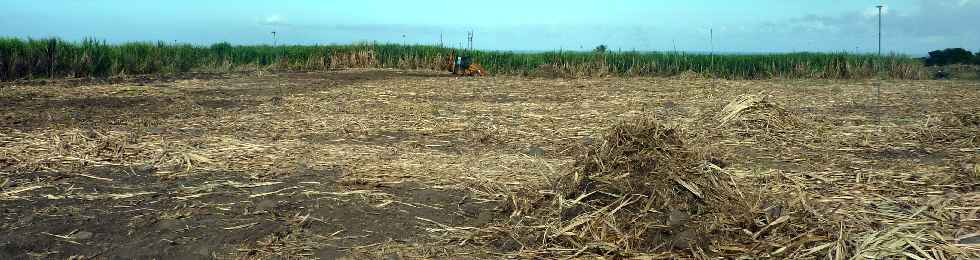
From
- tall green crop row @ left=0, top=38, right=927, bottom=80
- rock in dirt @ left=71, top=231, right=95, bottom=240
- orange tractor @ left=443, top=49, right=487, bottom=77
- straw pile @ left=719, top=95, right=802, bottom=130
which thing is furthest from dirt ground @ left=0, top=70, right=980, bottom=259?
orange tractor @ left=443, top=49, right=487, bottom=77

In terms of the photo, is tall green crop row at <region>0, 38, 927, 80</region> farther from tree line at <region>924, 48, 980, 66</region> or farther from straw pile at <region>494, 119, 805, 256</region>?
straw pile at <region>494, 119, 805, 256</region>

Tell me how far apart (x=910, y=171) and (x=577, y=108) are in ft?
18.2

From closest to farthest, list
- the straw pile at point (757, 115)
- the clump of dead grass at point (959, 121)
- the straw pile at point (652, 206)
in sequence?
the straw pile at point (652, 206), the straw pile at point (757, 115), the clump of dead grass at point (959, 121)

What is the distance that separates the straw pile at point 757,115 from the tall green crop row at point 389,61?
13722mm

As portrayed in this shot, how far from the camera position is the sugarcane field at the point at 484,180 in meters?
3.53

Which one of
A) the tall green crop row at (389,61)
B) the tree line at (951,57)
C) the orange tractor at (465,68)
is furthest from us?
the tree line at (951,57)

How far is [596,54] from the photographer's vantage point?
25125 millimetres

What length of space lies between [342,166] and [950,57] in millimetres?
28504

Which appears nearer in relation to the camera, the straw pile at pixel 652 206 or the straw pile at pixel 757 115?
the straw pile at pixel 652 206

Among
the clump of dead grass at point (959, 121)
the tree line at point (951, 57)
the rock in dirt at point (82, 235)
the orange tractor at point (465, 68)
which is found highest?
the tree line at point (951, 57)

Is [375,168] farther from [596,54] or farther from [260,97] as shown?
[596,54]

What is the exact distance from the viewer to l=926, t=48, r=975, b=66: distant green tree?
2670cm

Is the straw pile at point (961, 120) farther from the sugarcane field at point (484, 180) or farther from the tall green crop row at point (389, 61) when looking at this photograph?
the tall green crop row at point (389, 61)

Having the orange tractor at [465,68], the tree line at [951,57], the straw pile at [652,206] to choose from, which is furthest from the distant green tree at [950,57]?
the straw pile at [652,206]
